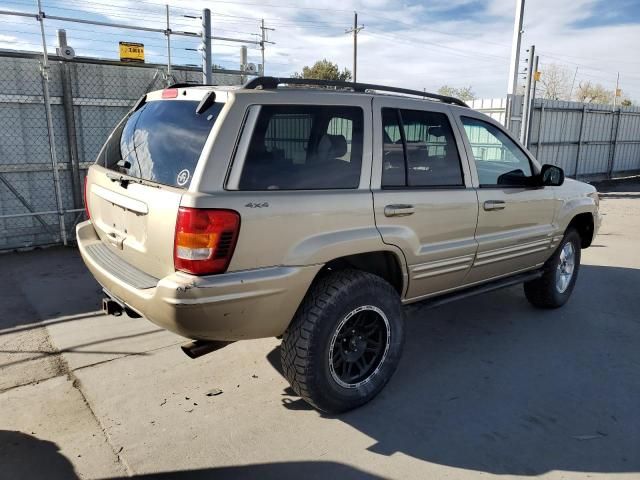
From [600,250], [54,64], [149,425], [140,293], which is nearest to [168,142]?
[140,293]

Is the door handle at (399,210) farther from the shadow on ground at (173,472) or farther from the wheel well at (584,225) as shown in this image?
the wheel well at (584,225)

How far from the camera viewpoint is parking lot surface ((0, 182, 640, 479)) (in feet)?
9.14

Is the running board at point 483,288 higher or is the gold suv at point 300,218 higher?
the gold suv at point 300,218

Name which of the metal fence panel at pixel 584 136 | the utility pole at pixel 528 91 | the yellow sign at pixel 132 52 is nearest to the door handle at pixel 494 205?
the yellow sign at pixel 132 52

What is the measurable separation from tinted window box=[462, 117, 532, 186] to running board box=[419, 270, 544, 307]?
2.84 ft

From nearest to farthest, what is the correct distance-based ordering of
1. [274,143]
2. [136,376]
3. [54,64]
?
[274,143] < [136,376] < [54,64]

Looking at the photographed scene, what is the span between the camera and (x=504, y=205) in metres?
4.11

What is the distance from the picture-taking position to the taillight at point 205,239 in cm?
256

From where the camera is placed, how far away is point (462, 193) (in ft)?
12.4

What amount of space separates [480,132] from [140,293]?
9.77 ft

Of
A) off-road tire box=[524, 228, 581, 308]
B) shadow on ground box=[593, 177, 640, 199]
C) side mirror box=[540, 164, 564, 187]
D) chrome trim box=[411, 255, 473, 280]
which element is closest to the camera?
chrome trim box=[411, 255, 473, 280]

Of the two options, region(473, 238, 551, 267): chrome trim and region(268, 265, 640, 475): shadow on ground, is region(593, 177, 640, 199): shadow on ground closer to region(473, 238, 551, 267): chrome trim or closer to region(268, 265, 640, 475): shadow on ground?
region(268, 265, 640, 475): shadow on ground

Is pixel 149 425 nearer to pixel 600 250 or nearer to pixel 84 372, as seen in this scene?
pixel 84 372

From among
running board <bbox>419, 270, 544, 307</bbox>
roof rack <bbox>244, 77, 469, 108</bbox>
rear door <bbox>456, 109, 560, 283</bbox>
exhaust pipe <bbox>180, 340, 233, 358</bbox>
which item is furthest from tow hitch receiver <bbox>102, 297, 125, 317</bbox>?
rear door <bbox>456, 109, 560, 283</bbox>
